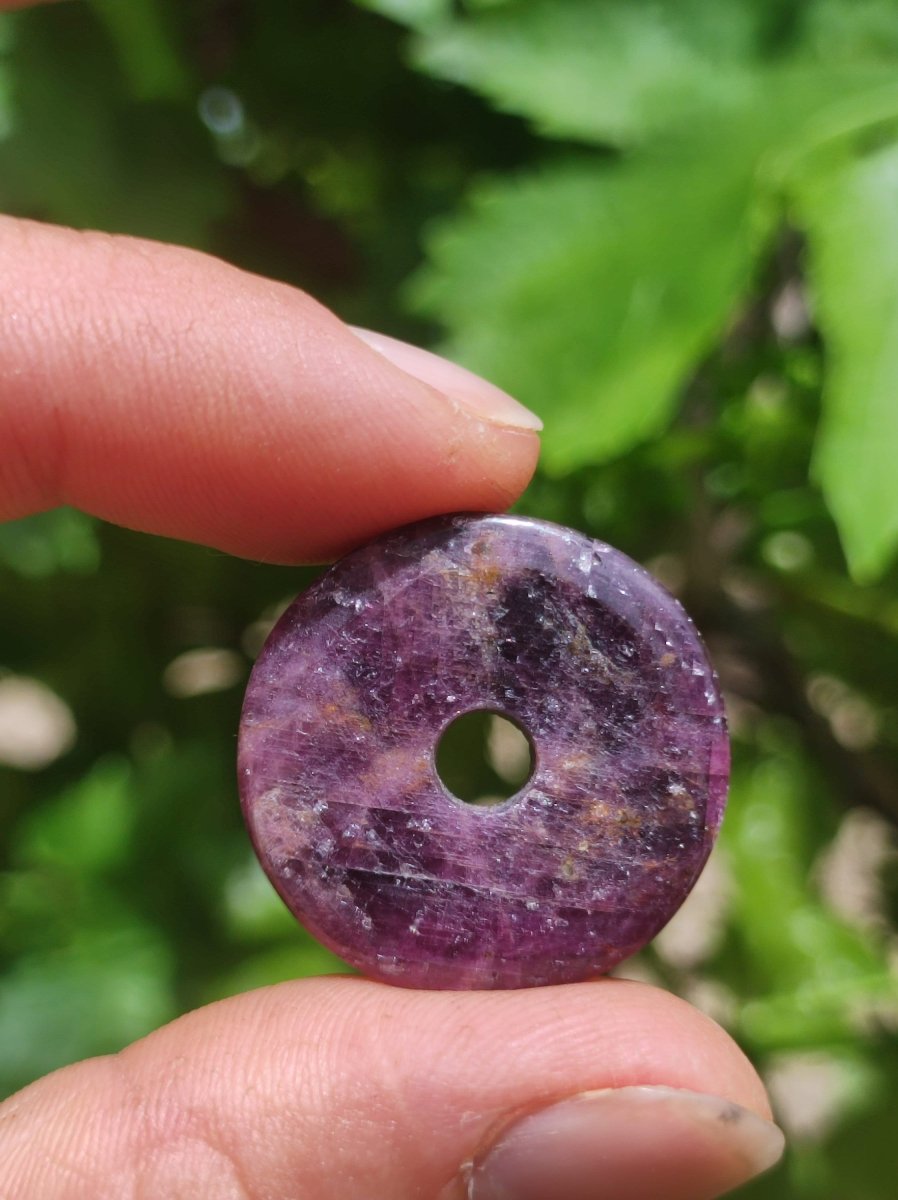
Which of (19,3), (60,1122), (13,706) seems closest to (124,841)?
(60,1122)

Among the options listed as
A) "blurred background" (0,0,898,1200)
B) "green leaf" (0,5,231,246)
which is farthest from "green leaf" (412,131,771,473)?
"green leaf" (0,5,231,246)

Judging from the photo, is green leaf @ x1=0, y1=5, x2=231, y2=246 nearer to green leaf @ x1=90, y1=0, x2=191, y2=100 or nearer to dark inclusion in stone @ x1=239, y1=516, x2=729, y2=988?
green leaf @ x1=90, y1=0, x2=191, y2=100

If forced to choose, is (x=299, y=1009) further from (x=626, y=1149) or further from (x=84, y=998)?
(x=84, y=998)

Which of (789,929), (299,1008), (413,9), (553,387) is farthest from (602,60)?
(789,929)

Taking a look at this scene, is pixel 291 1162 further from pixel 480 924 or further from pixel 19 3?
pixel 19 3

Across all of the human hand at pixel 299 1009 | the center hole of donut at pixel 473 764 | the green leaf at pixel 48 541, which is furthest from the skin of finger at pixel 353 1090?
the green leaf at pixel 48 541

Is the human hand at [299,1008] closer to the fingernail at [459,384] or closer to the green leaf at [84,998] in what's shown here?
the fingernail at [459,384]
